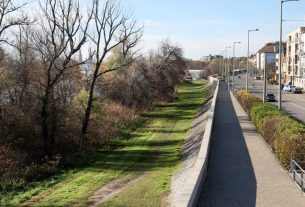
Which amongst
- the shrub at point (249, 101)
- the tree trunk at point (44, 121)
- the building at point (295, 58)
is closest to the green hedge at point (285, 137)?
the shrub at point (249, 101)

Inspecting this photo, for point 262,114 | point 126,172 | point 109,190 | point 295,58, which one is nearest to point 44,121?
point 126,172

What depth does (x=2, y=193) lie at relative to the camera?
19250 millimetres

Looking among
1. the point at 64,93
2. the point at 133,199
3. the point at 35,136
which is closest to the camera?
the point at 133,199

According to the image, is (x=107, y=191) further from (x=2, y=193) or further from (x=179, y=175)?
(x=2, y=193)

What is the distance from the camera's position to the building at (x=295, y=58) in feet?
357

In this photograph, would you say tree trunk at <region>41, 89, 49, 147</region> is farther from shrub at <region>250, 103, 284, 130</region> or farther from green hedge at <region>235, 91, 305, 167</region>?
green hedge at <region>235, 91, 305, 167</region>

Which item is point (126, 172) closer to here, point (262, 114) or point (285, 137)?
point (285, 137)

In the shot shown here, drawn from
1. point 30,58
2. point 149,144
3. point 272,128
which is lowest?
point 149,144

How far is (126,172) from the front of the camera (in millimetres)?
22703

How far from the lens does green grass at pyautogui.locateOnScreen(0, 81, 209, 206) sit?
1617 cm

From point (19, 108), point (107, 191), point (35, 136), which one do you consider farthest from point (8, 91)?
point (107, 191)

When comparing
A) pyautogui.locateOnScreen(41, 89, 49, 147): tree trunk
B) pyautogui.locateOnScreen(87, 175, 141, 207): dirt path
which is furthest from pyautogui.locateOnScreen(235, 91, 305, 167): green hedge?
pyautogui.locateOnScreen(41, 89, 49, 147): tree trunk

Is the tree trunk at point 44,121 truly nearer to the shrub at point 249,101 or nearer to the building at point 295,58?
the shrub at point 249,101

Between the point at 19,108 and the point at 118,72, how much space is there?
27753 millimetres
